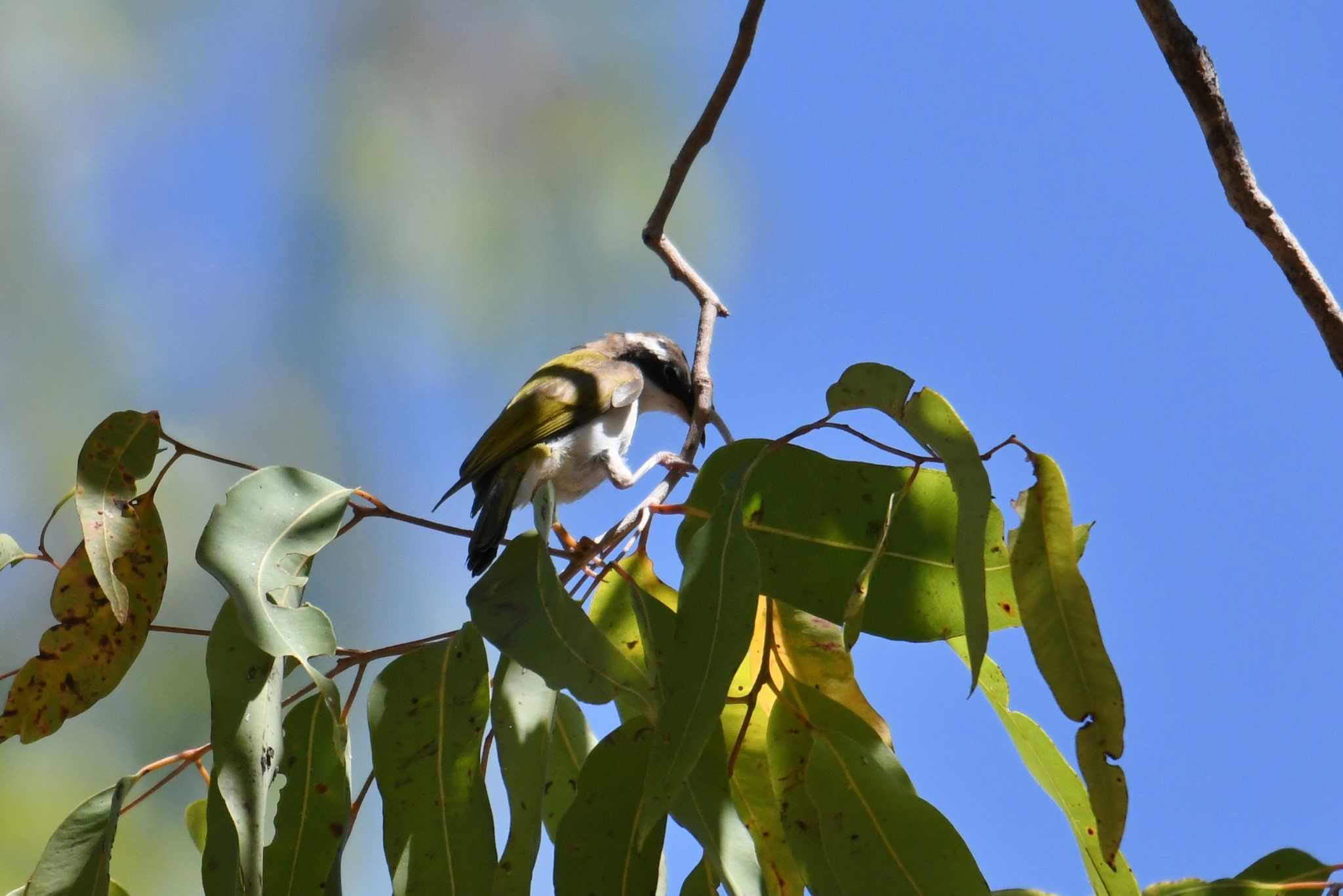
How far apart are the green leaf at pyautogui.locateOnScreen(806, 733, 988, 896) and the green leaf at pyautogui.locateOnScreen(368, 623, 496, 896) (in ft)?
1.07

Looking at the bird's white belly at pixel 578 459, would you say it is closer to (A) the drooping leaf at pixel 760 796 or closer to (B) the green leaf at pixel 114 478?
(B) the green leaf at pixel 114 478

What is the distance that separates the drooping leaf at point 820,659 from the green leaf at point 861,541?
44 millimetres

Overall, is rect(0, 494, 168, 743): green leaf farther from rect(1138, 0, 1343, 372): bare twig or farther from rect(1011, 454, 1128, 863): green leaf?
rect(1138, 0, 1343, 372): bare twig

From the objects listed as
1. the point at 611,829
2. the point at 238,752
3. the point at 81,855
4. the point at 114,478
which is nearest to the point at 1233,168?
the point at 611,829

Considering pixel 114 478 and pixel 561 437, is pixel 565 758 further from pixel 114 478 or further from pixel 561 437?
pixel 561 437

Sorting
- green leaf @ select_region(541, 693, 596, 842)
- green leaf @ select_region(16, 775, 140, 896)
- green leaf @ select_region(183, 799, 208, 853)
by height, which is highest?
green leaf @ select_region(541, 693, 596, 842)

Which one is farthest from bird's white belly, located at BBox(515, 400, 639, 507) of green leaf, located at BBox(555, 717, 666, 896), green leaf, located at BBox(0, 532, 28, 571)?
green leaf, located at BBox(555, 717, 666, 896)

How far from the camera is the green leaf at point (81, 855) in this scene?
1.15 meters

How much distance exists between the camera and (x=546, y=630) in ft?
3.15

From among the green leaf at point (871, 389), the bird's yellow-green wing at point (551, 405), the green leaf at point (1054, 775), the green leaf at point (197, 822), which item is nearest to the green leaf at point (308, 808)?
the green leaf at point (197, 822)

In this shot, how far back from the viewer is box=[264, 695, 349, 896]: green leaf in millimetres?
1150

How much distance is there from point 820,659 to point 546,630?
356mm

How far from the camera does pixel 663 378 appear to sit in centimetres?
288

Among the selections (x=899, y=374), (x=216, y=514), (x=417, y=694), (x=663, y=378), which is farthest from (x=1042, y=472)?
(x=663, y=378)
